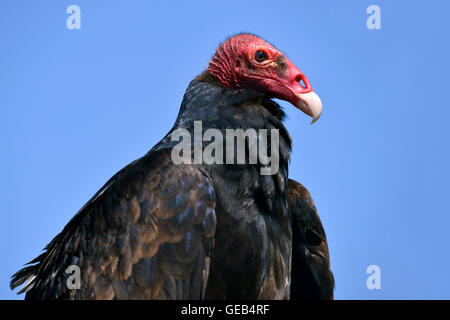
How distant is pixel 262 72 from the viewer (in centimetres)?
633

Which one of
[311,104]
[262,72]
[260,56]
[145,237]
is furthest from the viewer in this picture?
[260,56]

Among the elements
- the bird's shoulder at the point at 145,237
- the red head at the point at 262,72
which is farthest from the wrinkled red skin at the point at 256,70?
the bird's shoulder at the point at 145,237

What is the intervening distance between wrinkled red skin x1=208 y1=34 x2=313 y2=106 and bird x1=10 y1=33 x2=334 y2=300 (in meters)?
0.01

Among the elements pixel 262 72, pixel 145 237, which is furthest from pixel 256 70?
pixel 145 237

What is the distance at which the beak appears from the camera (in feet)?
19.6

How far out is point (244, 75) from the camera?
6.35m

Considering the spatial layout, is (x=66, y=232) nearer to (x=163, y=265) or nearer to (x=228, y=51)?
(x=163, y=265)

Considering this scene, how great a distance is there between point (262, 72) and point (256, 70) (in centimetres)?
7

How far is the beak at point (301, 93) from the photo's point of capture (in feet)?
19.6

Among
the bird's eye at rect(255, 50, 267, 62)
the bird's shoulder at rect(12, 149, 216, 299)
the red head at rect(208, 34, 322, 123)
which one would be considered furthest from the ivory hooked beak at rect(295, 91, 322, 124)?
the bird's shoulder at rect(12, 149, 216, 299)

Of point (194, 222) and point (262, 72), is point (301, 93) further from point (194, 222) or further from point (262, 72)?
point (194, 222)

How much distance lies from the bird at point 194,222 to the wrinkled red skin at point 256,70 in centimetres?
1
